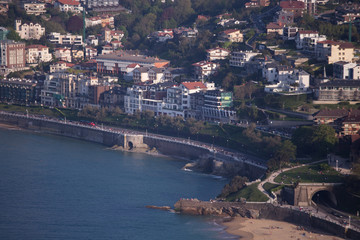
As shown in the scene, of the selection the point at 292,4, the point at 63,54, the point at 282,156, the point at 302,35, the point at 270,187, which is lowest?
the point at 270,187

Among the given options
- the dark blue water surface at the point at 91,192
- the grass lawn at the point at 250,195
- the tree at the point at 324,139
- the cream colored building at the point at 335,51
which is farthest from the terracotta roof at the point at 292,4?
the grass lawn at the point at 250,195

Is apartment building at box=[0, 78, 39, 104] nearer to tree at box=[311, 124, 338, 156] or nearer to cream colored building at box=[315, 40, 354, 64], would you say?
cream colored building at box=[315, 40, 354, 64]

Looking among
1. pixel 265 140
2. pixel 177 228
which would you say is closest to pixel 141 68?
pixel 265 140

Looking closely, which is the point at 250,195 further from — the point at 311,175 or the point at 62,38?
the point at 62,38

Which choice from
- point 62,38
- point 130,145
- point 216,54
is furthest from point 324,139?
point 62,38

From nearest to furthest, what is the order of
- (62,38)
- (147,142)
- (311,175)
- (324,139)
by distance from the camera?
1. (311,175)
2. (324,139)
3. (147,142)
4. (62,38)

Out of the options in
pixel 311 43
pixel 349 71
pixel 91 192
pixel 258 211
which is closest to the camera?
pixel 258 211

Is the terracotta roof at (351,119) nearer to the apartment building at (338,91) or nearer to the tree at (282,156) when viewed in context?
the tree at (282,156)
